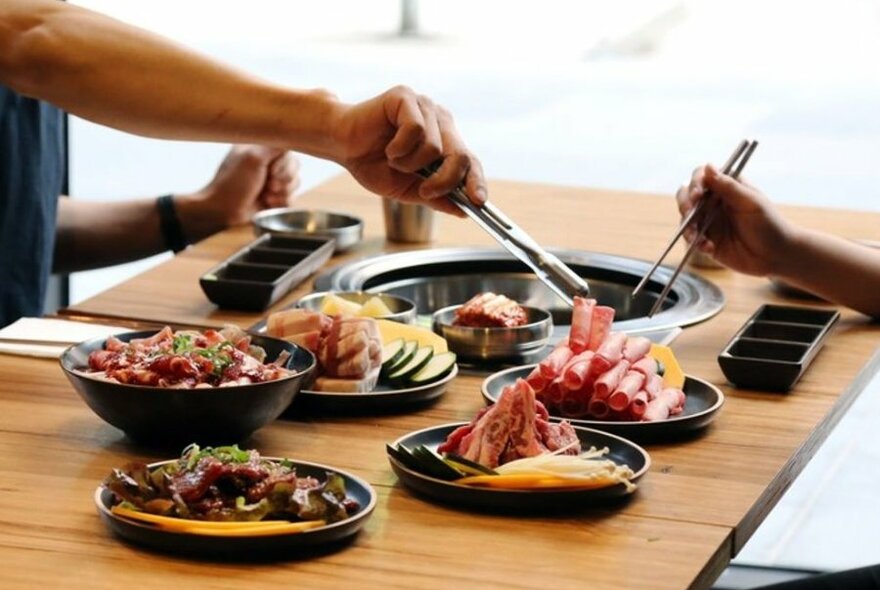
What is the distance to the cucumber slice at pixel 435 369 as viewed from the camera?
198 centimetres

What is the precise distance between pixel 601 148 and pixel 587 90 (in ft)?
1.51

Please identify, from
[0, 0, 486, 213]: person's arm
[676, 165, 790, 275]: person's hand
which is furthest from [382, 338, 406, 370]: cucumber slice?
[676, 165, 790, 275]: person's hand

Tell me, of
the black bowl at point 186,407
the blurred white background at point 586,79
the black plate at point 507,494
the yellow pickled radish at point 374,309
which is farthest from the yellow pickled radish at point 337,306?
the blurred white background at point 586,79

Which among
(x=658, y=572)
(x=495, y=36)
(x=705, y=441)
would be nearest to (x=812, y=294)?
(x=705, y=441)

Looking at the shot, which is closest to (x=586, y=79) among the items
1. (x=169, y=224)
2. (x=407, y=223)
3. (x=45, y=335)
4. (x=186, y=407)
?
(x=169, y=224)

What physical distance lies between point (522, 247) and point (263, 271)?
0.60 meters

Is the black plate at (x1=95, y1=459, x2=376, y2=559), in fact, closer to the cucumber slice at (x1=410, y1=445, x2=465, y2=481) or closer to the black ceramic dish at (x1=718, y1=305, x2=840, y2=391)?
the cucumber slice at (x1=410, y1=445, x2=465, y2=481)

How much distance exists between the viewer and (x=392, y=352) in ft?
6.68

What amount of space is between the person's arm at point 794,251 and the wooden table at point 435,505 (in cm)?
5

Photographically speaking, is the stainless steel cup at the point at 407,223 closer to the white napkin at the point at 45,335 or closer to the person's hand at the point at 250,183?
the person's hand at the point at 250,183

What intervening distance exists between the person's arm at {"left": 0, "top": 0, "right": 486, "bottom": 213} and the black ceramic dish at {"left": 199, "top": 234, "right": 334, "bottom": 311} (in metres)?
0.24

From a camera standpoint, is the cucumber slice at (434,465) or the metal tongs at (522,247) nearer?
the cucumber slice at (434,465)

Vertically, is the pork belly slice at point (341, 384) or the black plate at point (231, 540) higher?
the pork belly slice at point (341, 384)

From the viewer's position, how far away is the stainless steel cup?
2.83 metres
